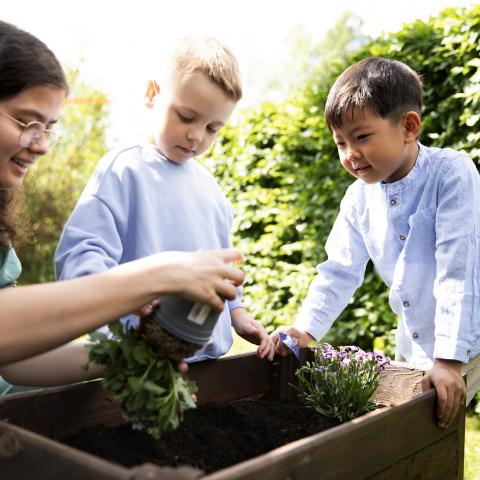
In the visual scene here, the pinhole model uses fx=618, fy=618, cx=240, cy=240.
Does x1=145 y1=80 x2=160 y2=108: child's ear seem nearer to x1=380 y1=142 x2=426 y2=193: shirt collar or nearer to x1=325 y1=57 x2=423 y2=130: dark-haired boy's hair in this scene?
x1=325 y1=57 x2=423 y2=130: dark-haired boy's hair

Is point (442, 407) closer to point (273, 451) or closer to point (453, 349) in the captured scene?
point (453, 349)

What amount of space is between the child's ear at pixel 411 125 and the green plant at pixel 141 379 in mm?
1628

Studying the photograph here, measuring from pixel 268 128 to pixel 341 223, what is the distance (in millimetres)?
3691

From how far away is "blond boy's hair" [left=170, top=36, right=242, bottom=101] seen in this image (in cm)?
229

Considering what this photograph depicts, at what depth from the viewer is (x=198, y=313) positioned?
145cm

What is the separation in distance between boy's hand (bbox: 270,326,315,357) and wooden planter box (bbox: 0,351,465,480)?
5 cm

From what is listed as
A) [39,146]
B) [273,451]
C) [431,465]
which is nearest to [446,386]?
[431,465]

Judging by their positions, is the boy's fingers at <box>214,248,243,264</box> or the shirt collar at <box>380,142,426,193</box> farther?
the shirt collar at <box>380,142,426,193</box>

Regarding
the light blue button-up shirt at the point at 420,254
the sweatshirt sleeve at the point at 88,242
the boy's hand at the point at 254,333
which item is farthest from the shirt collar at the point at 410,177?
the sweatshirt sleeve at the point at 88,242

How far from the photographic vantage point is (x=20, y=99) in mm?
1768

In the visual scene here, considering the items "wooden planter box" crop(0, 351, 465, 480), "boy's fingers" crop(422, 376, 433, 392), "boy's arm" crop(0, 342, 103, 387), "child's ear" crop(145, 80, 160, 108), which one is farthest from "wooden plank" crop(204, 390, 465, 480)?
"child's ear" crop(145, 80, 160, 108)

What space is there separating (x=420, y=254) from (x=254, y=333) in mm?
778

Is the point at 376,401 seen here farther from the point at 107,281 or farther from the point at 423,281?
the point at 107,281

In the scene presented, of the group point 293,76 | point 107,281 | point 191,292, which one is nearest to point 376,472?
point 191,292
